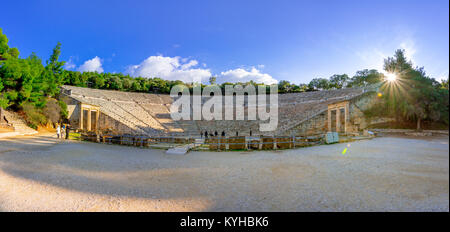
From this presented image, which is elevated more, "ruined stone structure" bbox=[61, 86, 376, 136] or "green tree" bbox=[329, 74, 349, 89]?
"green tree" bbox=[329, 74, 349, 89]

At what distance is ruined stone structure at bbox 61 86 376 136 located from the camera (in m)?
17.5

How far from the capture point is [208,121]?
30.3 metres

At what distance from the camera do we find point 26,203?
3.25 meters

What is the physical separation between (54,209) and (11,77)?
72.1 feet

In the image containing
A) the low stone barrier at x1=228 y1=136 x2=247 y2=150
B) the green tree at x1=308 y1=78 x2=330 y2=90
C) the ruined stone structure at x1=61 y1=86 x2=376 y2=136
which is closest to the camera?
the low stone barrier at x1=228 y1=136 x2=247 y2=150

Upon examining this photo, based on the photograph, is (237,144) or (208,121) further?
(208,121)

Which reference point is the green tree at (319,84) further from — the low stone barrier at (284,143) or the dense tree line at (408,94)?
the low stone barrier at (284,143)

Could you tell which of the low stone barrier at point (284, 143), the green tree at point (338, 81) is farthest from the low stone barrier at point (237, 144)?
the green tree at point (338, 81)

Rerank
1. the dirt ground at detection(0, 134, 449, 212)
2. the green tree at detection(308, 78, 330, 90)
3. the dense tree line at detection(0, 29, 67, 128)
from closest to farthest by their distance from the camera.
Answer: the dirt ground at detection(0, 134, 449, 212) → the dense tree line at detection(0, 29, 67, 128) → the green tree at detection(308, 78, 330, 90)

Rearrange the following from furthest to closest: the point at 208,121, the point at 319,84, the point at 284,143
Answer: the point at 319,84, the point at 208,121, the point at 284,143

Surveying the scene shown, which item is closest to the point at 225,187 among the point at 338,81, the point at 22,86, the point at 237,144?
the point at 237,144

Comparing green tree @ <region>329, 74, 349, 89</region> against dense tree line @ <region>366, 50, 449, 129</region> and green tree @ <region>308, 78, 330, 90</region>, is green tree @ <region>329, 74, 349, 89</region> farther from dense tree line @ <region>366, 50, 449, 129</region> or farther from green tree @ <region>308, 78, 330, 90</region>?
dense tree line @ <region>366, 50, 449, 129</region>

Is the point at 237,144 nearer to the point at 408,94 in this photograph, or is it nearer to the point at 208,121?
the point at 408,94

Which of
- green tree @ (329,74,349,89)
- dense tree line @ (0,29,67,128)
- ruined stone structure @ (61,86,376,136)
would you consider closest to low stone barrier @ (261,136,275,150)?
ruined stone structure @ (61,86,376,136)
